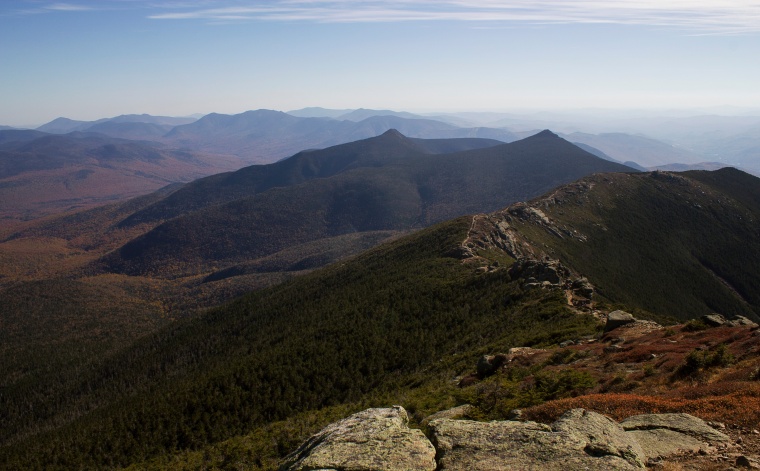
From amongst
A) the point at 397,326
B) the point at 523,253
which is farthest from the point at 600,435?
the point at 523,253

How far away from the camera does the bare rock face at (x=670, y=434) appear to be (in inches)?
517

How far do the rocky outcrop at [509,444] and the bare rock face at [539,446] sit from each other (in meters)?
0.03

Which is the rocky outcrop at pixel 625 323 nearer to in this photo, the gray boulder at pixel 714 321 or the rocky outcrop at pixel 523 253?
the gray boulder at pixel 714 321

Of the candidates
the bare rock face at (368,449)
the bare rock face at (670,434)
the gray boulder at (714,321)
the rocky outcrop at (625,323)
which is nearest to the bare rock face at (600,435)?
the bare rock face at (670,434)

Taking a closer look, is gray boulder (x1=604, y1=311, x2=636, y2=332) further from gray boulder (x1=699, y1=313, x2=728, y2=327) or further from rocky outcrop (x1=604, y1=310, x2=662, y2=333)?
gray boulder (x1=699, y1=313, x2=728, y2=327)

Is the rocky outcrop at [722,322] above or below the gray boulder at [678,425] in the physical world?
below

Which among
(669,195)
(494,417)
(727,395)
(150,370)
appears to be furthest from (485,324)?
(669,195)

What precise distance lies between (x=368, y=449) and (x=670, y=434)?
9961 mm

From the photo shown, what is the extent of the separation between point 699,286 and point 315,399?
96450 mm

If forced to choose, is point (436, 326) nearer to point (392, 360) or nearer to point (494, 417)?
point (392, 360)

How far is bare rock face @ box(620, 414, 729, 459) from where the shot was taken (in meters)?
13.1

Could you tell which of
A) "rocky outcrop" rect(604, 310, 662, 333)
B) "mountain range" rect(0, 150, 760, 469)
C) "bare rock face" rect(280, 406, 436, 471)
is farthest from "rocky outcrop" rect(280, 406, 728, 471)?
"rocky outcrop" rect(604, 310, 662, 333)

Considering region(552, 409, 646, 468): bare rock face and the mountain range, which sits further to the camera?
the mountain range

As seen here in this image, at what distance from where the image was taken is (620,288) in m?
86.6
